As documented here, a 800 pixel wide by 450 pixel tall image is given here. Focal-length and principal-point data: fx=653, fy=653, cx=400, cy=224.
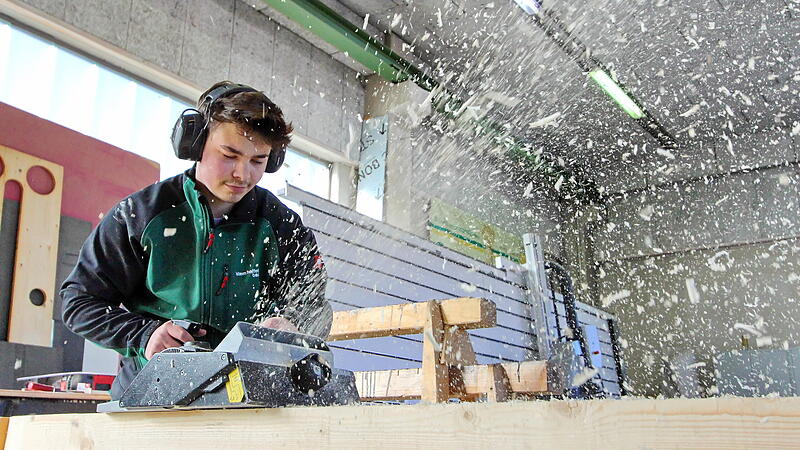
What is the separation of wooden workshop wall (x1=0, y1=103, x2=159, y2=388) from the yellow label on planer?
3.07 metres

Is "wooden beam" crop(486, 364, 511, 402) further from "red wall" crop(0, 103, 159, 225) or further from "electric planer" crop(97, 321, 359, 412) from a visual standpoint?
"red wall" crop(0, 103, 159, 225)

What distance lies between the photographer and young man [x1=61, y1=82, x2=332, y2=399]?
1.61 meters

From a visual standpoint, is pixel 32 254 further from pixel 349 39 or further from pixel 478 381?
pixel 349 39

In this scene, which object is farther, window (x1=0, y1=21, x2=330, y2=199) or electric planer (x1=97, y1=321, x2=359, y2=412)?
window (x1=0, y1=21, x2=330, y2=199)

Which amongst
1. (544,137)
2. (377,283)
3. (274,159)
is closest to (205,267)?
(274,159)

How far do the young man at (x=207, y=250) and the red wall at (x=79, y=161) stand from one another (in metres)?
2.56

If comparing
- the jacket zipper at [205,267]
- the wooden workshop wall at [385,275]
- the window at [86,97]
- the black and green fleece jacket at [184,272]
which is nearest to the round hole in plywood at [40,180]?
the window at [86,97]

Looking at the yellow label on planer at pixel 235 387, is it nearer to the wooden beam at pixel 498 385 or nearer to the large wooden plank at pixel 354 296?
the wooden beam at pixel 498 385

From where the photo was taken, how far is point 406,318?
273cm

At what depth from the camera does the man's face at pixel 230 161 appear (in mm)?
1668

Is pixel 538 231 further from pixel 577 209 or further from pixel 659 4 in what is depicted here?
pixel 659 4

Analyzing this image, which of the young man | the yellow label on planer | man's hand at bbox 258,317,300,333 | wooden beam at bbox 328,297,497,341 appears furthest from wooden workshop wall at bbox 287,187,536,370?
the yellow label on planer

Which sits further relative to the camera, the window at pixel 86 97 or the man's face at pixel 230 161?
the window at pixel 86 97

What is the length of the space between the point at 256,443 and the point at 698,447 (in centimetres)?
62
